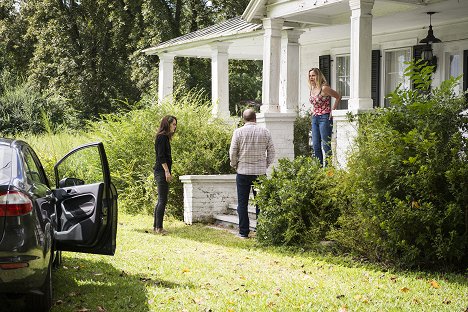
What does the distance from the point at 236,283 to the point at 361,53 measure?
219 inches

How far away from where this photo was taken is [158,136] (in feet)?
36.3

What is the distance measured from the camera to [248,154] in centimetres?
1039

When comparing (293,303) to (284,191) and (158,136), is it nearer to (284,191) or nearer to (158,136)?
(284,191)

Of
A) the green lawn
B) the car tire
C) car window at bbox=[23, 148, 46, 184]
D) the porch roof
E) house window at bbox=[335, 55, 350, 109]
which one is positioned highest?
the porch roof

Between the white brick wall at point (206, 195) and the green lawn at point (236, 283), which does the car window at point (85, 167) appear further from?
the green lawn at point (236, 283)

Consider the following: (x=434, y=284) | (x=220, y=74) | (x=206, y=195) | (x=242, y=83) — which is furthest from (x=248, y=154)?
(x=242, y=83)

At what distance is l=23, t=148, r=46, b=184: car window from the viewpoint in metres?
6.14

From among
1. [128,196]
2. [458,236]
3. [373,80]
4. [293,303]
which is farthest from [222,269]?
[373,80]

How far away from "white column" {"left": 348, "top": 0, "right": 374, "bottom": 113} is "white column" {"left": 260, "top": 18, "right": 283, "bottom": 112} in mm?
2628

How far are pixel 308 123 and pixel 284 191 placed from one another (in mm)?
5983

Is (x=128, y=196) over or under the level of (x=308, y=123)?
under

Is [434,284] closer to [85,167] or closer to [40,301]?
[40,301]

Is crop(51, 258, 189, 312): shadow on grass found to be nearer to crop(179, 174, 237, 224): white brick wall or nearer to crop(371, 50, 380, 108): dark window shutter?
crop(179, 174, 237, 224): white brick wall

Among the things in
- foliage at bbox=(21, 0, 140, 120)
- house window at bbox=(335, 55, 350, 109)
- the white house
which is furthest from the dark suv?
foliage at bbox=(21, 0, 140, 120)
